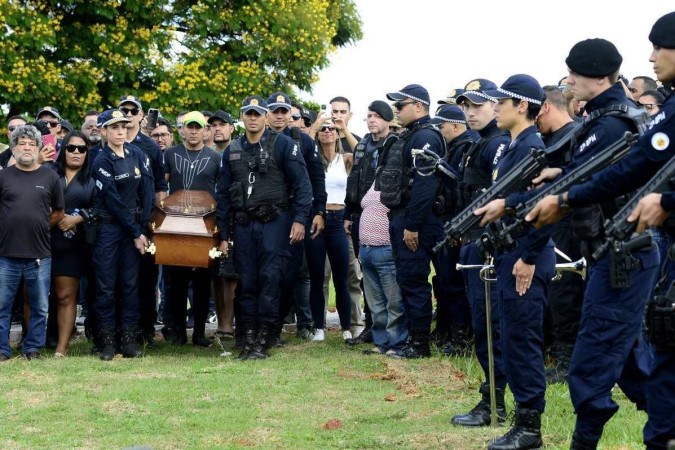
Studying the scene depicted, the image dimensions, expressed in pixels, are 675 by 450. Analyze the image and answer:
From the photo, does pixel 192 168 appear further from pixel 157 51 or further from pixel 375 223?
pixel 157 51

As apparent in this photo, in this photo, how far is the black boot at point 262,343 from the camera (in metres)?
11.3

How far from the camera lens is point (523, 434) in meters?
7.01

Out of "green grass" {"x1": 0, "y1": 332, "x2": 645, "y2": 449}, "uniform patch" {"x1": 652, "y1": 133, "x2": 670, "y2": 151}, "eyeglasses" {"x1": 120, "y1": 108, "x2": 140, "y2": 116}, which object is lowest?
"green grass" {"x1": 0, "y1": 332, "x2": 645, "y2": 449}

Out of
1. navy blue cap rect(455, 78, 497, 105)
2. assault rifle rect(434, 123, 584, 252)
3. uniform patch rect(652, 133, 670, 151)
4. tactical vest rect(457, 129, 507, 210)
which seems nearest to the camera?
uniform patch rect(652, 133, 670, 151)

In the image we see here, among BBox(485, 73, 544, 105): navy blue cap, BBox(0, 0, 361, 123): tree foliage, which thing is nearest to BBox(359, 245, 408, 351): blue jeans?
BBox(485, 73, 544, 105): navy blue cap

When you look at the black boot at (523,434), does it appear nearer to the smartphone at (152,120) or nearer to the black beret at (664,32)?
the black beret at (664,32)

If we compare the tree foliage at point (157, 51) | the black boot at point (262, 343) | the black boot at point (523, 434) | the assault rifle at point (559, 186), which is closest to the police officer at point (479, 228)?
the assault rifle at point (559, 186)

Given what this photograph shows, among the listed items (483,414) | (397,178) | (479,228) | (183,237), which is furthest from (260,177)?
(483,414)

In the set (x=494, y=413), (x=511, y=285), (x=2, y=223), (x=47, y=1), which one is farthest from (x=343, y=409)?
(x=47, y=1)

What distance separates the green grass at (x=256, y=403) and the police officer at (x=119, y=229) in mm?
424

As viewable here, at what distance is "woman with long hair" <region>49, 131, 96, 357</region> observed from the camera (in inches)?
457

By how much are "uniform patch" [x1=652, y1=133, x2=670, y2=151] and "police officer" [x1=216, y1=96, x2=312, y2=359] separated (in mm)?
6443

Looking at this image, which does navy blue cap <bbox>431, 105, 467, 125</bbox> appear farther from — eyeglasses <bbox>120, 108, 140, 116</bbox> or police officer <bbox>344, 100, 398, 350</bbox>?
eyeglasses <bbox>120, 108, 140, 116</bbox>

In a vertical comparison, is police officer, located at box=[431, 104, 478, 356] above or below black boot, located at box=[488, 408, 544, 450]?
above
